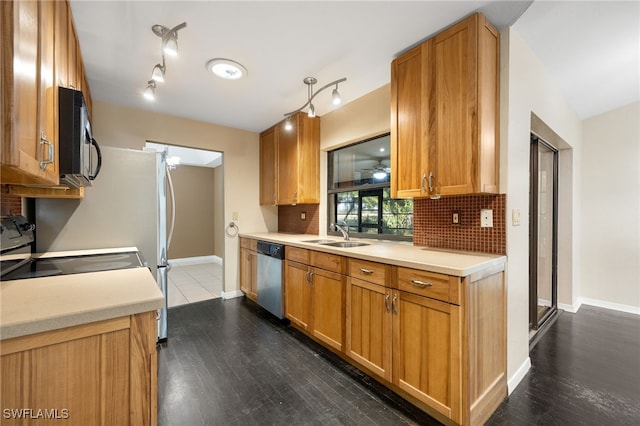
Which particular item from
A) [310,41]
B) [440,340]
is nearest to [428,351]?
[440,340]

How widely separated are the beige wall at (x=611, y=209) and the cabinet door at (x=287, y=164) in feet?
12.1

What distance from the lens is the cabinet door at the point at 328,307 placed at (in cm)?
212

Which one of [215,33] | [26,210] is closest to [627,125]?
[215,33]

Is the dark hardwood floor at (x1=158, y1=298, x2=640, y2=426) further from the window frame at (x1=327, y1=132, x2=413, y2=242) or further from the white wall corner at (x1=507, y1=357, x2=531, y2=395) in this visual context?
the window frame at (x1=327, y1=132, x2=413, y2=242)

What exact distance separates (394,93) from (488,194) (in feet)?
3.38

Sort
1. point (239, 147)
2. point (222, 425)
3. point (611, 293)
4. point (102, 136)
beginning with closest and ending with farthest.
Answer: point (222, 425) < point (102, 136) < point (611, 293) < point (239, 147)

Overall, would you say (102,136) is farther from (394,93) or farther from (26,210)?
(394,93)

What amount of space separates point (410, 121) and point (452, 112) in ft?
1.05

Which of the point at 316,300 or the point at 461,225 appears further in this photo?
the point at 316,300

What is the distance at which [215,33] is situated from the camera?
1841 millimetres

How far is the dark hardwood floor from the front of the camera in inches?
62.9

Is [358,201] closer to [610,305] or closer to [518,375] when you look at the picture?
[518,375]

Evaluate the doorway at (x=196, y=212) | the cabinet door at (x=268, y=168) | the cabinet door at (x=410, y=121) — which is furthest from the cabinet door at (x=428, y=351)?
the doorway at (x=196, y=212)

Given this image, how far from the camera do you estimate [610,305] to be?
10.7 ft
